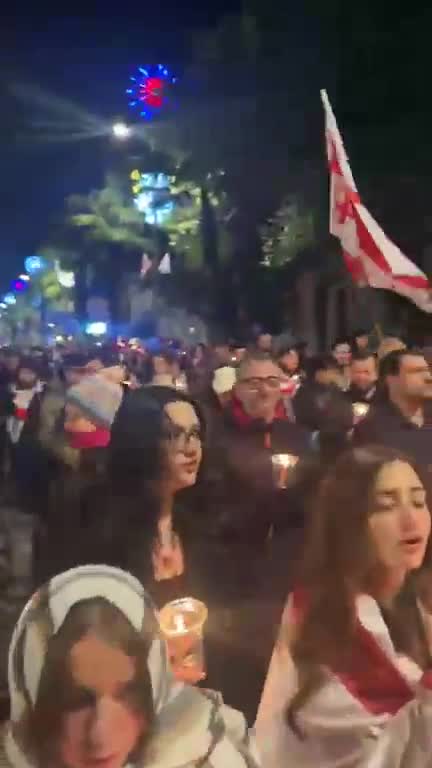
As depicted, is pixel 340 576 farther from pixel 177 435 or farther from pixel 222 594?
pixel 177 435

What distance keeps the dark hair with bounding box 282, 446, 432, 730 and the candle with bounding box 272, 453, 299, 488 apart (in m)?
0.09

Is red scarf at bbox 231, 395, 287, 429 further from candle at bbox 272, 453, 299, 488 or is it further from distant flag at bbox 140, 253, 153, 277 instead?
distant flag at bbox 140, 253, 153, 277

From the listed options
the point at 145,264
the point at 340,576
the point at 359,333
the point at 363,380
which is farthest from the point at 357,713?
the point at 145,264

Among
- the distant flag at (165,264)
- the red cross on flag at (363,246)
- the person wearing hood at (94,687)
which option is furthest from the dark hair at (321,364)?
the distant flag at (165,264)

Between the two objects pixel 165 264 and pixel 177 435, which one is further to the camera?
pixel 165 264

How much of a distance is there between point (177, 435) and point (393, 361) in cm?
58

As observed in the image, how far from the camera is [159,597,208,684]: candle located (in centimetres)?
162

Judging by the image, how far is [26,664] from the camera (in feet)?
4.97

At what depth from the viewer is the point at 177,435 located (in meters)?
1.69

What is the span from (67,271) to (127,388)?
1355cm

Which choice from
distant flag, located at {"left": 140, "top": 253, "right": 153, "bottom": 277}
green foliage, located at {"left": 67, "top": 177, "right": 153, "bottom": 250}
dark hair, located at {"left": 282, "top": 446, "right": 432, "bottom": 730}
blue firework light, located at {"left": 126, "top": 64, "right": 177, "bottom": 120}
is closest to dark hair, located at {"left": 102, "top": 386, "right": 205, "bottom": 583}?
dark hair, located at {"left": 282, "top": 446, "right": 432, "bottom": 730}

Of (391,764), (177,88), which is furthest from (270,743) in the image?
(177,88)

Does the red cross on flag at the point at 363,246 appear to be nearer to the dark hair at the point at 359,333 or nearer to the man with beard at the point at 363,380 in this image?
the man with beard at the point at 363,380

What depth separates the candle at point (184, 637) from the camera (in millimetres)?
1620
